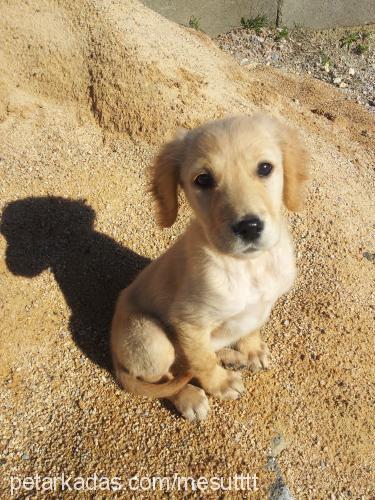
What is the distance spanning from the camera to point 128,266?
370 cm

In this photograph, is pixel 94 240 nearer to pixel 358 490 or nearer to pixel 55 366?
pixel 55 366

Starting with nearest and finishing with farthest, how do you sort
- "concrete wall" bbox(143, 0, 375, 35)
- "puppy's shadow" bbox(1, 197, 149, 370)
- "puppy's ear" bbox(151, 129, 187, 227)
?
"puppy's ear" bbox(151, 129, 187, 227)
"puppy's shadow" bbox(1, 197, 149, 370)
"concrete wall" bbox(143, 0, 375, 35)

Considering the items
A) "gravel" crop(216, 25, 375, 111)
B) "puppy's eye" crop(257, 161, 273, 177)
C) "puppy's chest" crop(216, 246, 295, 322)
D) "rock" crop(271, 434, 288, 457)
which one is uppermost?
"puppy's eye" crop(257, 161, 273, 177)

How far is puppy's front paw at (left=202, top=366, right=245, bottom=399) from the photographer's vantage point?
9.35 feet

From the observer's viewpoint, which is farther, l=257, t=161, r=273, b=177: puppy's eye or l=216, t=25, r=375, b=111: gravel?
l=216, t=25, r=375, b=111: gravel

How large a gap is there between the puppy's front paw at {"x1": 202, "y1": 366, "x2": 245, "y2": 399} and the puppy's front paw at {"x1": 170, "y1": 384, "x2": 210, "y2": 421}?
82mm

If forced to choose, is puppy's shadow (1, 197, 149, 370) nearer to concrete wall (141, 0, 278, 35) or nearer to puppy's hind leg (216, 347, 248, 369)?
puppy's hind leg (216, 347, 248, 369)

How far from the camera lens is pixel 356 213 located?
4383 millimetres

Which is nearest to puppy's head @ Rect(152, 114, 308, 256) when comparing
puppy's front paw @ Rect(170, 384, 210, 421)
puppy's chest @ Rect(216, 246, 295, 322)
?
puppy's chest @ Rect(216, 246, 295, 322)

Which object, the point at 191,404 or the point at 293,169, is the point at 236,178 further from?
the point at 191,404

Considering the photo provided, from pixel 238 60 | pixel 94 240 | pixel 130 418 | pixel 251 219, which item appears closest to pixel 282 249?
pixel 251 219

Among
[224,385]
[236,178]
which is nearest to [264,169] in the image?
[236,178]

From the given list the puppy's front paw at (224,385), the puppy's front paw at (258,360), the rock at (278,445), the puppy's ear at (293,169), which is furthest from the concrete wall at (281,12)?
the rock at (278,445)

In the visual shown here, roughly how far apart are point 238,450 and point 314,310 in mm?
→ 1269
